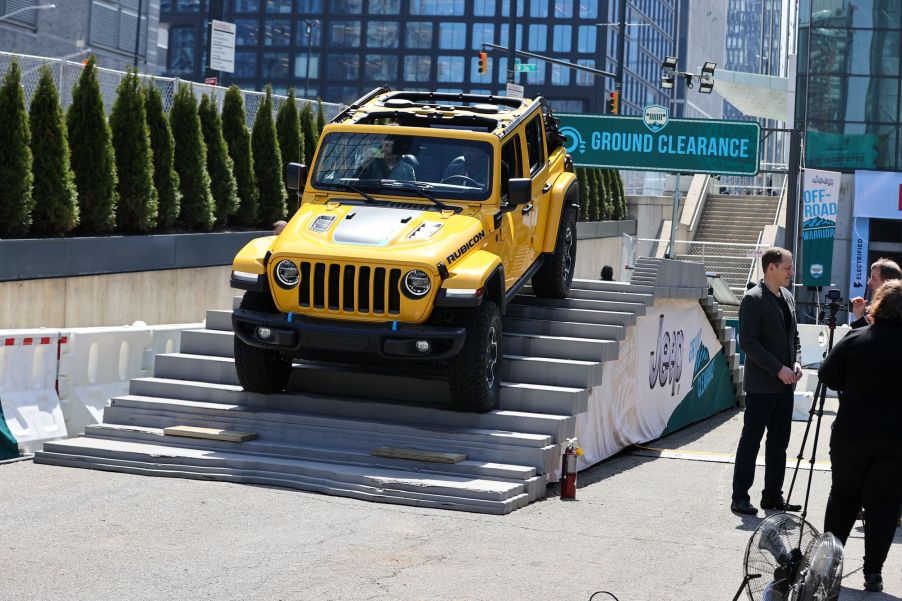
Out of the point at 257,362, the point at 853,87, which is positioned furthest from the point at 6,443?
the point at 853,87

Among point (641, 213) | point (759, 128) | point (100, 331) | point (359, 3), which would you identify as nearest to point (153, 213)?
point (100, 331)

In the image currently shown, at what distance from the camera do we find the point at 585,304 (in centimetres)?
1494

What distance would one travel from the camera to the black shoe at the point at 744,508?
1078cm

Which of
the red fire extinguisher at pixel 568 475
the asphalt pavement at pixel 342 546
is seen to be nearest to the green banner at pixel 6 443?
the asphalt pavement at pixel 342 546

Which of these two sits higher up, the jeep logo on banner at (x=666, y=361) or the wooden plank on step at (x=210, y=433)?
the jeep logo on banner at (x=666, y=361)

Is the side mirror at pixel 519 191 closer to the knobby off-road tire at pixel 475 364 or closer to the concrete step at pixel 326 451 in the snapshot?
the knobby off-road tire at pixel 475 364

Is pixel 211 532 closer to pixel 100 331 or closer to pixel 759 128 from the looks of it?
pixel 100 331

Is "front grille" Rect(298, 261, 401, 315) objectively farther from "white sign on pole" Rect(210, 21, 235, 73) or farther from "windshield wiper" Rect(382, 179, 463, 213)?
"white sign on pole" Rect(210, 21, 235, 73)

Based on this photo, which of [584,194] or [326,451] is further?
[584,194]

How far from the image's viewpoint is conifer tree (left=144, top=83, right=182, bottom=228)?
19.7m

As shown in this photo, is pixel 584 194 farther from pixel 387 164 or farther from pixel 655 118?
A: pixel 387 164

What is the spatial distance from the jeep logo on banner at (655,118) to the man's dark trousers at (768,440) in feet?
69.0

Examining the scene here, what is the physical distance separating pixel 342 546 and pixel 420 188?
467cm

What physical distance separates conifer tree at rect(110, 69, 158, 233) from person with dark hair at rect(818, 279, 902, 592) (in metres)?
12.6
